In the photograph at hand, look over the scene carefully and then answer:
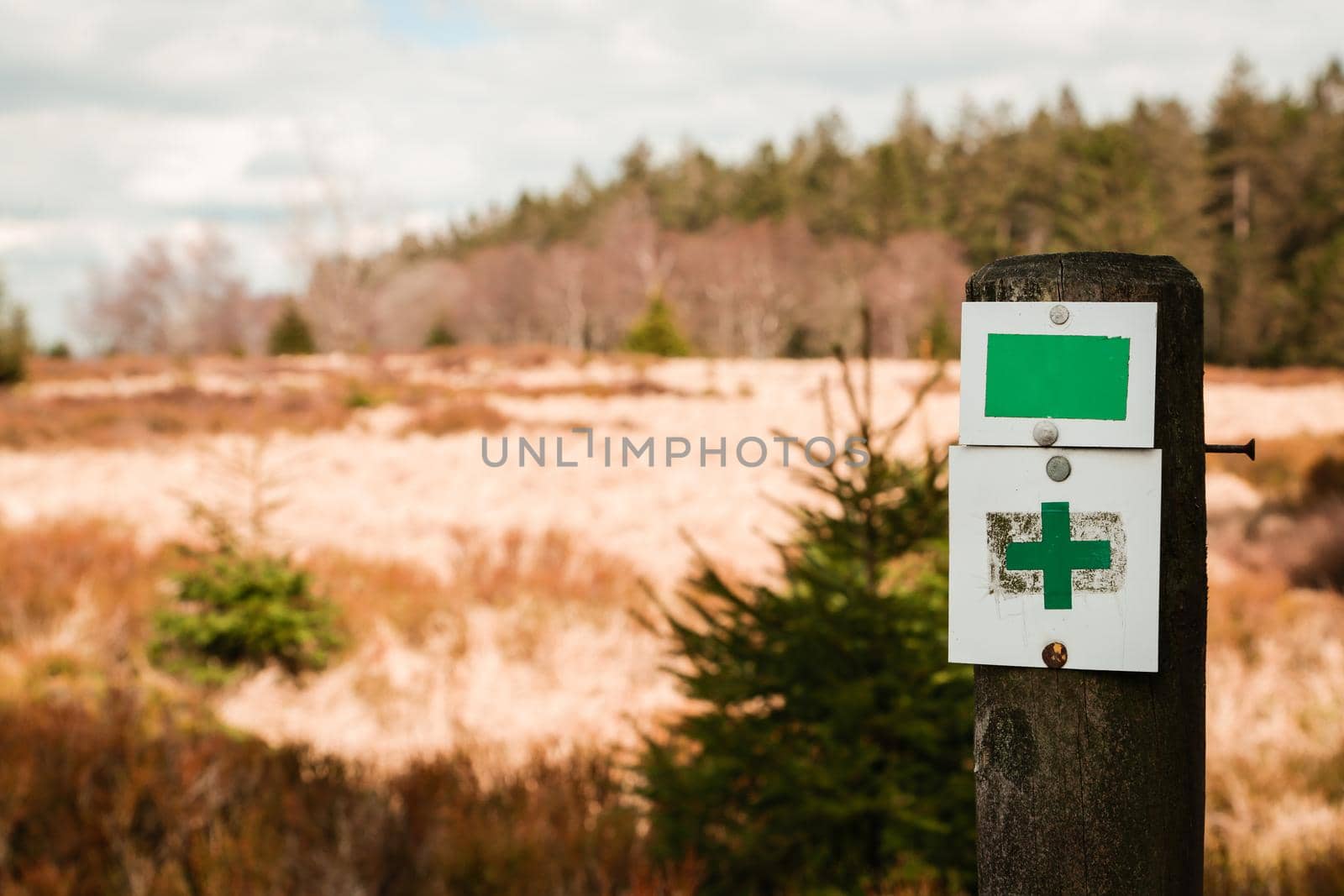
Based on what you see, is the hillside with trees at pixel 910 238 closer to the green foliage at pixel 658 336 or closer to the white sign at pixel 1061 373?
the green foliage at pixel 658 336

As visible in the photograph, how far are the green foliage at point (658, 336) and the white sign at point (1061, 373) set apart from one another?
1404 inches

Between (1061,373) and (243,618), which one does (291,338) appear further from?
(1061,373)

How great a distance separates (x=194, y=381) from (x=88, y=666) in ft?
75.5

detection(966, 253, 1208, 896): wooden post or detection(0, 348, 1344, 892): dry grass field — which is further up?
detection(966, 253, 1208, 896): wooden post

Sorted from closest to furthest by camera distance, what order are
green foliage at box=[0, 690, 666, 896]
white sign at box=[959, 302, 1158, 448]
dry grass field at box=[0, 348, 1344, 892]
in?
1. white sign at box=[959, 302, 1158, 448]
2. green foliage at box=[0, 690, 666, 896]
3. dry grass field at box=[0, 348, 1344, 892]

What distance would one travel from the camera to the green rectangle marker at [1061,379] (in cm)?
125

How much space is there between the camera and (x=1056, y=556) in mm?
1271

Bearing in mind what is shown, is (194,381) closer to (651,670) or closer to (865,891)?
(651,670)

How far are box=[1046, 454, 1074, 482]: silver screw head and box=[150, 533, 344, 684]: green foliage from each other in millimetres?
6240

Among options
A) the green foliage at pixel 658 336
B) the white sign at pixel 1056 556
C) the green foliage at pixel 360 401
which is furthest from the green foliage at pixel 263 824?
the green foliage at pixel 658 336

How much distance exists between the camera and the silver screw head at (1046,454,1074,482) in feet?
4.12

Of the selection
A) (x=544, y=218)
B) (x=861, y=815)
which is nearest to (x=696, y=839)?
(x=861, y=815)

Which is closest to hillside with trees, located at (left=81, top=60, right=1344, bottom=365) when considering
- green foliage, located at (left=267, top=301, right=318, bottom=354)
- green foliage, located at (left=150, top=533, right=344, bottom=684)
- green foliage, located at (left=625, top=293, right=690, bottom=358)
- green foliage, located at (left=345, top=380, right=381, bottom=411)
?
green foliage, located at (left=625, top=293, right=690, bottom=358)

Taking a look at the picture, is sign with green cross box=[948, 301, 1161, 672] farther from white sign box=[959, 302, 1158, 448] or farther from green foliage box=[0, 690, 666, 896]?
green foliage box=[0, 690, 666, 896]
